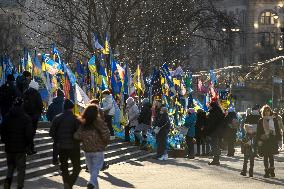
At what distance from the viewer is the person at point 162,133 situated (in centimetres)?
2573

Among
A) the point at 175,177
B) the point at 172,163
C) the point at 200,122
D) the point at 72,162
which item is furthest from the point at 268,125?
the point at 200,122

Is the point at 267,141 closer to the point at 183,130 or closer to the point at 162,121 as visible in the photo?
the point at 162,121

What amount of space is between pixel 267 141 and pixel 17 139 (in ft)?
20.8

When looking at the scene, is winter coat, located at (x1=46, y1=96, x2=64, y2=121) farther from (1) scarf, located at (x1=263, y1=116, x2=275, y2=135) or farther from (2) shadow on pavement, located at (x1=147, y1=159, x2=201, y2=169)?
(1) scarf, located at (x1=263, y1=116, x2=275, y2=135)

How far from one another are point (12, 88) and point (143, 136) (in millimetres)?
6880

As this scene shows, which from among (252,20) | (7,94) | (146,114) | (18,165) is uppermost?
(252,20)

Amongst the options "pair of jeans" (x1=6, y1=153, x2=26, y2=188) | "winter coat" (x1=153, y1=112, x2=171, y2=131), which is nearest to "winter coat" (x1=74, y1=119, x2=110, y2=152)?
"pair of jeans" (x1=6, y1=153, x2=26, y2=188)

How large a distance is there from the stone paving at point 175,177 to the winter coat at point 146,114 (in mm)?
2010

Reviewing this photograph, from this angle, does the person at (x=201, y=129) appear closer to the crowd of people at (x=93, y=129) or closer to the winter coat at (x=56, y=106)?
the crowd of people at (x=93, y=129)

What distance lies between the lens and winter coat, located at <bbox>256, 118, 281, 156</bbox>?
20.2m

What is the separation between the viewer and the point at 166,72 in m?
32.9

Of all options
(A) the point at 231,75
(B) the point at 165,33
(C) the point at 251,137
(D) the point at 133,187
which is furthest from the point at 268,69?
(D) the point at 133,187

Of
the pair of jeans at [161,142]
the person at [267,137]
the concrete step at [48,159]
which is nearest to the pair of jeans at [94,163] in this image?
the concrete step at [48,159]

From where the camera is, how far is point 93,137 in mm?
15734
